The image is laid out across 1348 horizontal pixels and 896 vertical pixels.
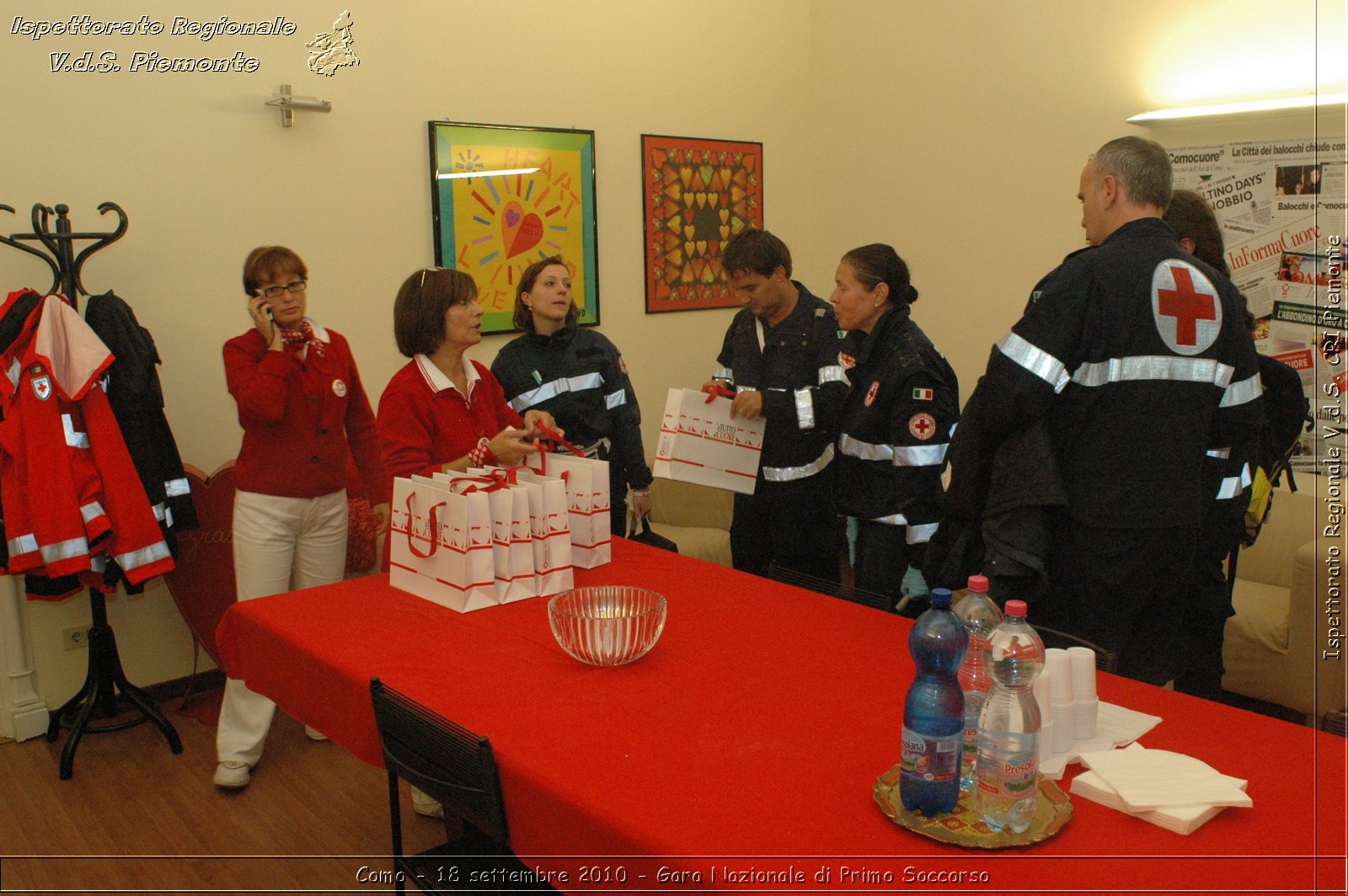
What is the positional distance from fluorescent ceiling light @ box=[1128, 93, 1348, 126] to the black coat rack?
434cm

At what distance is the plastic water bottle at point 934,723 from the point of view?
4.72ft

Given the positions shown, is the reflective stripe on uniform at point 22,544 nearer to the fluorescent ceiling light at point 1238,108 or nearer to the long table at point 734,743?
the long table at point 734,743

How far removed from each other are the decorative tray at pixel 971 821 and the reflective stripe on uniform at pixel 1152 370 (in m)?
1.19

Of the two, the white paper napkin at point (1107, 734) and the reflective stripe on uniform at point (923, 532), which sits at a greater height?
the reflective stripe on uniform at point (923, 532)

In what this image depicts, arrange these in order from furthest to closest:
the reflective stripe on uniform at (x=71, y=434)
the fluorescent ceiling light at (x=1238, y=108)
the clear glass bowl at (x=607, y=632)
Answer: the fluorescent ceiling light at (x=1238, y=108), the reflective stripe on uniform at (x=71, y=434), the clear glass bowl at (x=607, y=632)

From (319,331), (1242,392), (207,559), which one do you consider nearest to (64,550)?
(207,559)

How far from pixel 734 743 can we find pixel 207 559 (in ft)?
9.76

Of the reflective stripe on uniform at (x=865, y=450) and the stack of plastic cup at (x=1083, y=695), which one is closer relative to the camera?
the stack of plastic cup at (x=1083, y=695)

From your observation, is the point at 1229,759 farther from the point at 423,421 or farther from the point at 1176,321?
the point at 423,421

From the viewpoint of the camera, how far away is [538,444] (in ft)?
9.05

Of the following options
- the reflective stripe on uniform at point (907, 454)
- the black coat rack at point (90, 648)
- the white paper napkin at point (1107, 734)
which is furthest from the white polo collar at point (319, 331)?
the white paper napkin at point (1107, 734)

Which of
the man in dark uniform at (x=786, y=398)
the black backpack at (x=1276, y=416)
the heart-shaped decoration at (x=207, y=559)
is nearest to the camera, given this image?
the black backpack at (x=1276, y=416)

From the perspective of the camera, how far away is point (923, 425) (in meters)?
2.95

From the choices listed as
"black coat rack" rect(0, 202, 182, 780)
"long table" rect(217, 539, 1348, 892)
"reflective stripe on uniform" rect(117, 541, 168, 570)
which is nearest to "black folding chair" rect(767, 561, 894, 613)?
"long table" rect(217, 539, 1348, 892)
